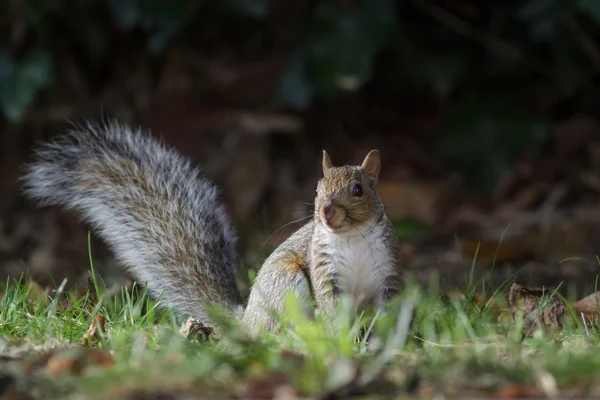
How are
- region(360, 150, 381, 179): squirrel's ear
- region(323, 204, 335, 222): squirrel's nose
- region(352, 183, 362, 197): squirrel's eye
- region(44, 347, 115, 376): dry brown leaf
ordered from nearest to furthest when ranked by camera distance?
region(44, 347, 115, 376): dry brown leaf < region(323, 204, 335, 222): squirrel's nose < region(352, 183, 362, 197): squirrel's eye < region(360, 150, 381, 179): squirrel's ear

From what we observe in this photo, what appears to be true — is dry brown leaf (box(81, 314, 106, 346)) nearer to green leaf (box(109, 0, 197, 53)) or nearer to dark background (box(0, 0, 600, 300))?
dark background (box(0, 0, 600, 300))

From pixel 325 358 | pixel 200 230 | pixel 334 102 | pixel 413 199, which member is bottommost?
pixel 325 358

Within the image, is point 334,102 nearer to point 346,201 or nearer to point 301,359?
point 346,201

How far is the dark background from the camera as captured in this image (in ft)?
18.5

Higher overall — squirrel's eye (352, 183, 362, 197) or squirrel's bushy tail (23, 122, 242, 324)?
squirrel's eye (352, 183, 362, 197)

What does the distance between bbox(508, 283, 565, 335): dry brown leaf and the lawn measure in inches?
0.7

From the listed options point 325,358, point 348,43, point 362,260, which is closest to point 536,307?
point 362,260

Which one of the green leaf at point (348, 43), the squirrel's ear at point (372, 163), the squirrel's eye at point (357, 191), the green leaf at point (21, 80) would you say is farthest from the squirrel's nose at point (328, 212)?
the green leaf at point (21, 80)

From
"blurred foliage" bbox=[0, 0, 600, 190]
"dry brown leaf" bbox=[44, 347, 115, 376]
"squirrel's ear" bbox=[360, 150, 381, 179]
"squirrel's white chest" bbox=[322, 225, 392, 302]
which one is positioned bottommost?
"dry brown leaf" bbox=[44, 347, 115, 376]

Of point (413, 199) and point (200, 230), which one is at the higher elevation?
point (413, 199)

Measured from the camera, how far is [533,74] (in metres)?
6.26

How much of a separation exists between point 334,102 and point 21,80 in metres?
2.09

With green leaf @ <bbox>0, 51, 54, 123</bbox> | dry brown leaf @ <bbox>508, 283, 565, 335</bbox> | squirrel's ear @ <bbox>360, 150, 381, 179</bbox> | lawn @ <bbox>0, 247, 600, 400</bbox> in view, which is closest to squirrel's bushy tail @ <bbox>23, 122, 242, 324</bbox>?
lawn @ <bbox>0, 247, 600, 400</bbox>

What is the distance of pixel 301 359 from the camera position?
2.24 meters
